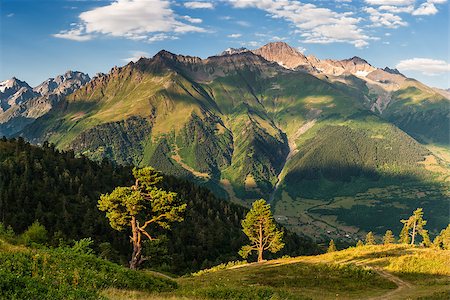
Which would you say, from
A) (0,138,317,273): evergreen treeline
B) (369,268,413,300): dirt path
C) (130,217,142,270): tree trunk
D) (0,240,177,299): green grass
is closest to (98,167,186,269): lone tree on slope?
(130,217,142,270): tree trunk

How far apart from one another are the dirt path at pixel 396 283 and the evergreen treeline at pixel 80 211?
197 ft

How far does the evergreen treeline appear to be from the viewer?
Result: 385 ft

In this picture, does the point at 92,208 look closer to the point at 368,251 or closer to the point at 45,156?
the point at 45,156

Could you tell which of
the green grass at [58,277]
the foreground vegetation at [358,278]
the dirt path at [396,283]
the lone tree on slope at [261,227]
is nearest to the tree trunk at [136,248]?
the foreground vegetation at [358,278]

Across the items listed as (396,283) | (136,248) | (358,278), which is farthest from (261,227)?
(396,283)

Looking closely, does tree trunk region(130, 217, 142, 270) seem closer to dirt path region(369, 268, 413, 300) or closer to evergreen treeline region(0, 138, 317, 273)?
dirt path region(369, 268, 413, 300)

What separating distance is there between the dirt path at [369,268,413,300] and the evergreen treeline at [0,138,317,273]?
6011 centimetres

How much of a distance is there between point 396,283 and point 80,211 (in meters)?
116

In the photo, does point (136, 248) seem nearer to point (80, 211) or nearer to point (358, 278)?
point (358, 278)

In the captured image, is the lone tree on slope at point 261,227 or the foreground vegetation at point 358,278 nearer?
the foreground vegetation at point 358,278

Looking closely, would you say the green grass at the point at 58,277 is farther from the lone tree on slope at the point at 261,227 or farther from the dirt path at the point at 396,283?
the lone tree on slope at the point at 261,227

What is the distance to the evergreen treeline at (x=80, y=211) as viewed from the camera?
117375 mm

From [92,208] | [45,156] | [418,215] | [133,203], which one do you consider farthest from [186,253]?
[133,203]

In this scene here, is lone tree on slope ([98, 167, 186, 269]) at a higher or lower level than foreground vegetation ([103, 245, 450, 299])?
higher
